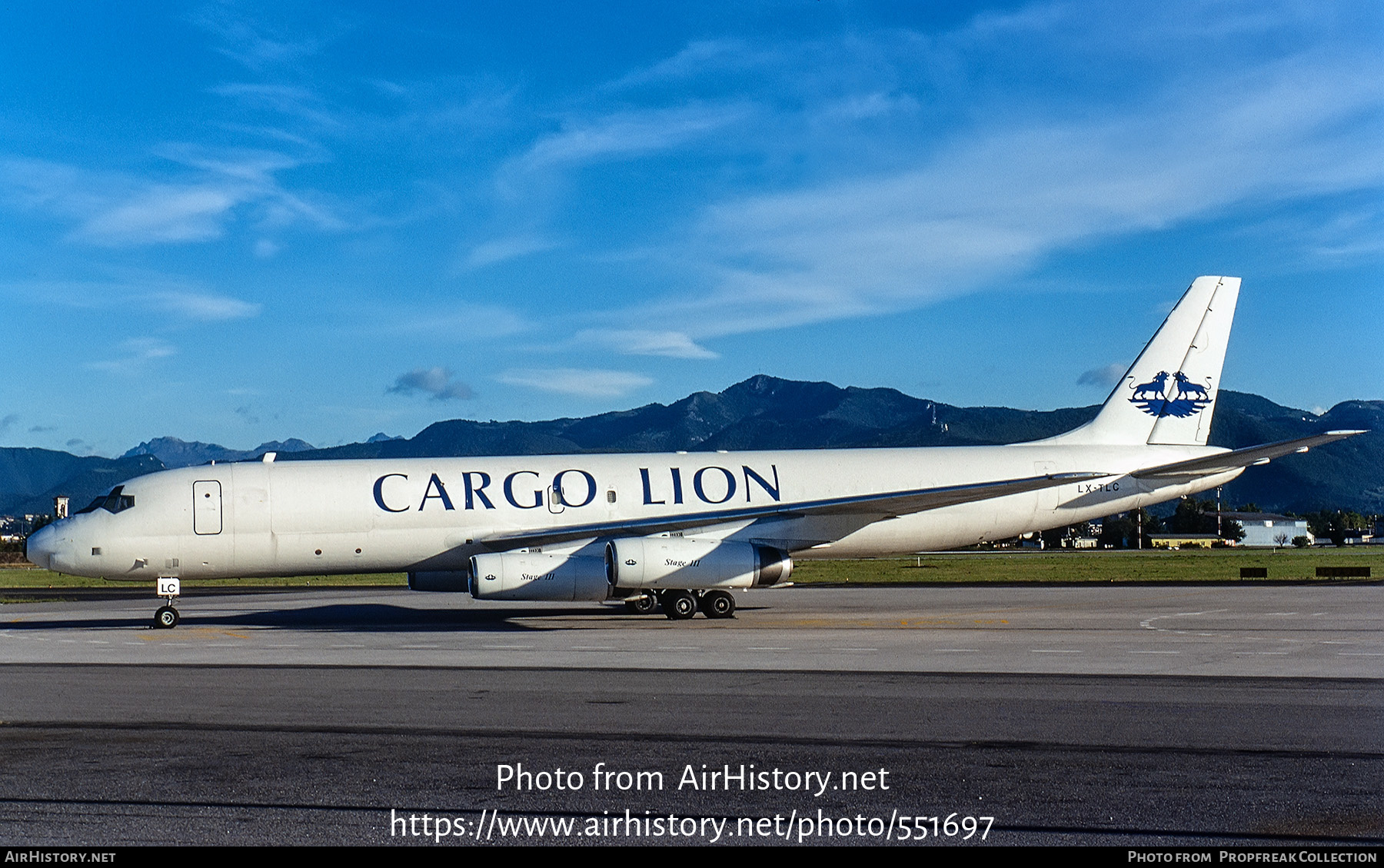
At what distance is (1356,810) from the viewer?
819 centimetres

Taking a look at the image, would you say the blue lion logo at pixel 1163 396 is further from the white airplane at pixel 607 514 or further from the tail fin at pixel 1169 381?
the white airplane at pixel 607 514

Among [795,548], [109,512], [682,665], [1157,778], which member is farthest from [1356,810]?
[109,512]

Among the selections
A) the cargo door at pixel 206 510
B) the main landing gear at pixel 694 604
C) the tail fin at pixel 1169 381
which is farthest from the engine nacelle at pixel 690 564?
the tail fin at pixel 1169 381

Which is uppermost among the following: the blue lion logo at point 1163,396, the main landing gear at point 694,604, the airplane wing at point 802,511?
the blue lion logo at point 1163,396

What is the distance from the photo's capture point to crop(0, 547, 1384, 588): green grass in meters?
49.7

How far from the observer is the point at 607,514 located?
2798 centimetres

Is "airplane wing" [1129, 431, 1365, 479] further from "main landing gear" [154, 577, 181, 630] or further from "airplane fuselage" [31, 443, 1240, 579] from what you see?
"main landing gear" [154, 577, 181, 630]

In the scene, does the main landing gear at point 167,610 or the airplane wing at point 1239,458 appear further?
the main landing gear at point 167,610

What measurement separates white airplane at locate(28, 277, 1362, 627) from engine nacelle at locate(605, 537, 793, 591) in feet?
0.13

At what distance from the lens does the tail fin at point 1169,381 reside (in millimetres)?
31922

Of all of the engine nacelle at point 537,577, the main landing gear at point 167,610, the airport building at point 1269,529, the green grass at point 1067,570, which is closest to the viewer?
the engine nacelle at point 537,577

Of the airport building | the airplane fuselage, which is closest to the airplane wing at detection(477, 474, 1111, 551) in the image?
the airplane fuselage

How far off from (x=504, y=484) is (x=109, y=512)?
351 inches

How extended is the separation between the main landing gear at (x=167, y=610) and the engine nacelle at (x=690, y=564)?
10.2 meters
